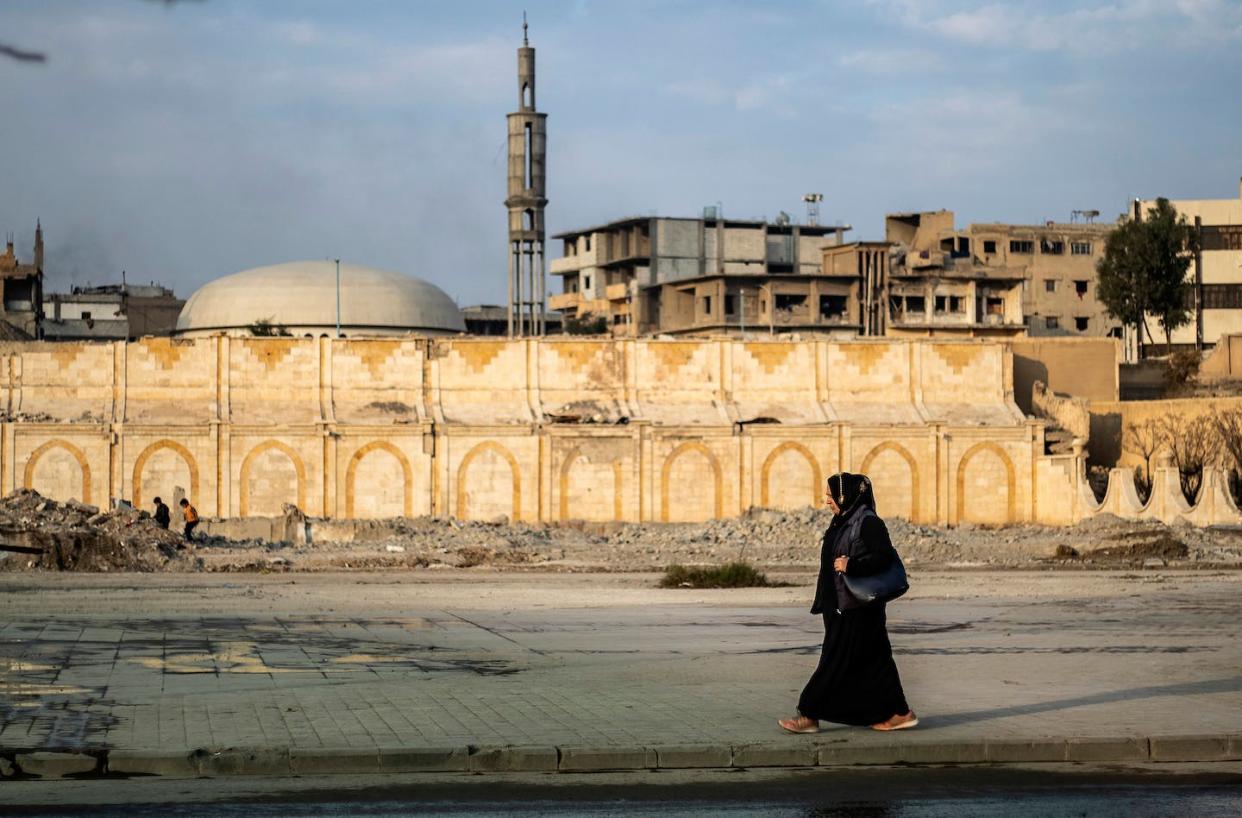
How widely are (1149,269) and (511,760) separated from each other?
76501 mm

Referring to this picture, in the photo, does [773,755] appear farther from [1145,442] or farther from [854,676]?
[1145,442]

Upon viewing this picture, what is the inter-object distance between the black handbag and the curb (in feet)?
3.20

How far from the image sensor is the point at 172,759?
10.8m

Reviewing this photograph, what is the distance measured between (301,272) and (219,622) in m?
75.3

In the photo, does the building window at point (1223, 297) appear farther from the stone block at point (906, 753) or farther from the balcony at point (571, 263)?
the stone block at point (906, 753)

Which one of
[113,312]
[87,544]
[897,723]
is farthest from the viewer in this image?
[113,312]

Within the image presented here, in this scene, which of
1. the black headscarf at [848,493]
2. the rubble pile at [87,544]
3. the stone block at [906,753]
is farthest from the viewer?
the rubble pile at [87,544]

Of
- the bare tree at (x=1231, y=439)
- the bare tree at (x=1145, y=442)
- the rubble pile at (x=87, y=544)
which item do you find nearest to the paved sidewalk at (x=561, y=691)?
the rubble pile at (x=87, y=544)

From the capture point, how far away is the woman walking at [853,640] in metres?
11.9

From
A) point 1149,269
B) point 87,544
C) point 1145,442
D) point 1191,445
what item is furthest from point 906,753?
point 1149,269

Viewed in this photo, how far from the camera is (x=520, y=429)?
5322cm

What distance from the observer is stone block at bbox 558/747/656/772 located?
1105 centimetres

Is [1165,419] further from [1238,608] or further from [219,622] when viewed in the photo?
[219,622]

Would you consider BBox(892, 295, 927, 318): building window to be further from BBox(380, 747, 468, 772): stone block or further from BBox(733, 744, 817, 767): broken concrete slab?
BBox(380, 747, 468, 772): stone block
